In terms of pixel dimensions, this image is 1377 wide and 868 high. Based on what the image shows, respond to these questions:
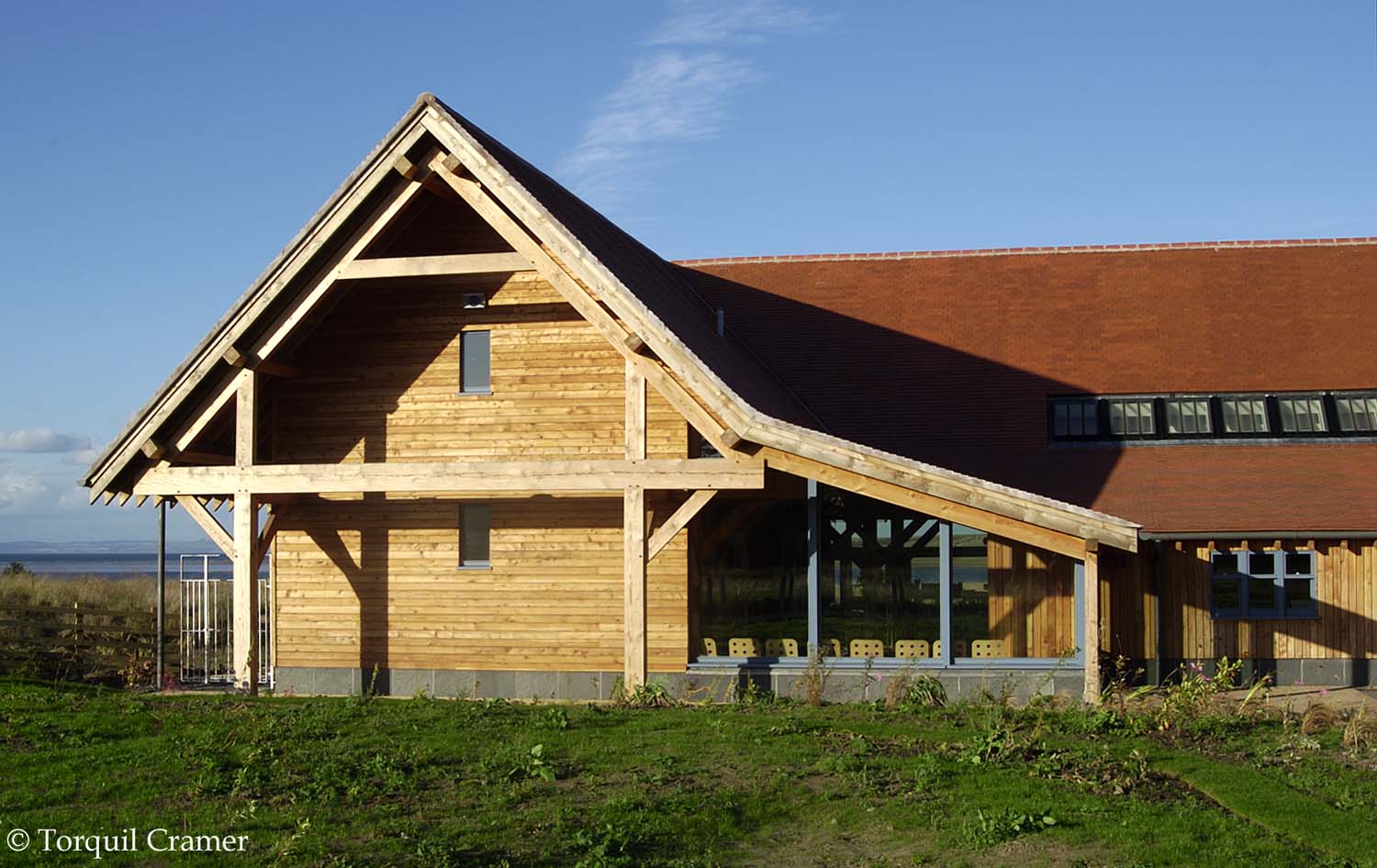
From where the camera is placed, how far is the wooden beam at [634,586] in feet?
61.4

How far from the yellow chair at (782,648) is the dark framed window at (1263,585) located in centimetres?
623

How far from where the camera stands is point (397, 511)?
21.6m

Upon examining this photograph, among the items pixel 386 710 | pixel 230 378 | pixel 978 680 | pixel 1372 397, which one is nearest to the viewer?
pixel 386 710

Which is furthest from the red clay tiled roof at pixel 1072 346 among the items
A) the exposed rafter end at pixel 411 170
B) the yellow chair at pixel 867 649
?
the exposed rafter end at pixel 411 170

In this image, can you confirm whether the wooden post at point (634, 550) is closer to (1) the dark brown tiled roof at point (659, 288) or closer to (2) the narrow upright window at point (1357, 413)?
(1) the dark brown tiled roof at point (659, 288)

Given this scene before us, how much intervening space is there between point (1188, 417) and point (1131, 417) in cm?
91

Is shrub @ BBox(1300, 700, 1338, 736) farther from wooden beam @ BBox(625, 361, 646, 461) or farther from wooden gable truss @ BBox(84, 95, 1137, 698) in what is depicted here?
wooden beam @ BBox(625, 361, 646, 461)

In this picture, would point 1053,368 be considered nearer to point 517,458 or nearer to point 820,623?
point 820,623

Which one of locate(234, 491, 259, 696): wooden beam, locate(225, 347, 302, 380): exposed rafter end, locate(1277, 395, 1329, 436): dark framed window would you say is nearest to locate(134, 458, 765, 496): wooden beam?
locate(234, 491, 259, 696): wooden beam

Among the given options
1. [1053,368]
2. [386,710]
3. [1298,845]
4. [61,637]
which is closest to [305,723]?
[386,710]

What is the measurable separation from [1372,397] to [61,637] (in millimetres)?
22965

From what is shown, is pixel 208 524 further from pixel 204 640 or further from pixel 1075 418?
pixel 1075 418

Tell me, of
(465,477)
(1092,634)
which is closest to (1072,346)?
(1092,634)

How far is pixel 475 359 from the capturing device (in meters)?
21.5
